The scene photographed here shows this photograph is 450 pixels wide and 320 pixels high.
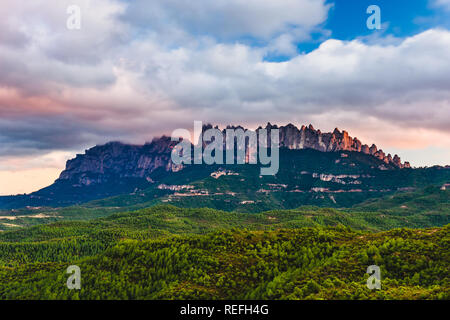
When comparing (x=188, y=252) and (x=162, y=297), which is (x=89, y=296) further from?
(x=188, y=252)

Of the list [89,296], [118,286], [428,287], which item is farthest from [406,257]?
[89,296]

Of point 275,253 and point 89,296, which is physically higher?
point 275,253

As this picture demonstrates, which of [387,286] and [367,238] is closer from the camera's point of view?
[387,286]

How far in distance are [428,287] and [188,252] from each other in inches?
3328

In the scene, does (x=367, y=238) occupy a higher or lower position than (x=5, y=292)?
higher

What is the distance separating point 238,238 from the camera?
492 ft

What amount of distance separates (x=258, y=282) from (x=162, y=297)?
3165 centimetres
